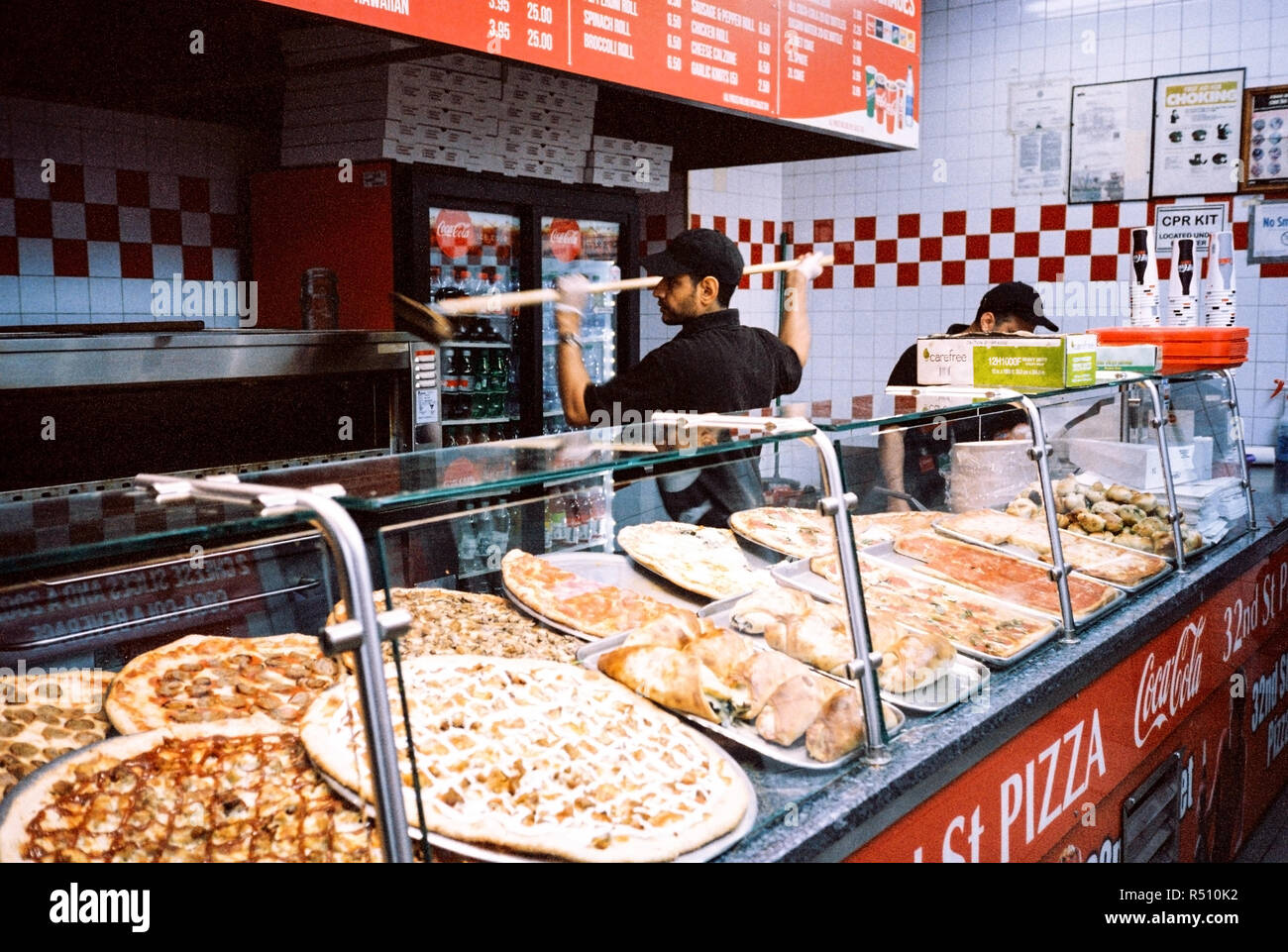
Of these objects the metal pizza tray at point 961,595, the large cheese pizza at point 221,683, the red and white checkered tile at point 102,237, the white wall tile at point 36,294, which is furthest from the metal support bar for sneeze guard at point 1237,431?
the white wall tile at point 36,294

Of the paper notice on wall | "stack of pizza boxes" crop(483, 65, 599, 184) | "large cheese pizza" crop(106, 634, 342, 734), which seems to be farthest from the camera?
the paper notice on wall

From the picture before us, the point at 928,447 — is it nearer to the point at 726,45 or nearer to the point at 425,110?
the point at 726,45

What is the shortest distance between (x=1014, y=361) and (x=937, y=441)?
411 millimetres

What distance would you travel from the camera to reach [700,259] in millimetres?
3643

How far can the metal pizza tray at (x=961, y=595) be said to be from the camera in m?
2.28

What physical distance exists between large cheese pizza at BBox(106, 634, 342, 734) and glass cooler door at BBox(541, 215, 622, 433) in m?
2.93

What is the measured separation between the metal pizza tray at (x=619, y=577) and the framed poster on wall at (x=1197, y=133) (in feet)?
15.1

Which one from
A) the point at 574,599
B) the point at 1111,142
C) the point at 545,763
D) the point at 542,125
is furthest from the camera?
the point at 1111,142

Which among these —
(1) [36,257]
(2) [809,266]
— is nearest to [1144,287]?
(2) [809,266]

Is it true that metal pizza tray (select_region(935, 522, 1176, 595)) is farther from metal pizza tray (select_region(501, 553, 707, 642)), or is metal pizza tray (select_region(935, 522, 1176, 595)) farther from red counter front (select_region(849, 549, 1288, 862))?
metal pizza tray (select_region(501, 553, 707, 642))

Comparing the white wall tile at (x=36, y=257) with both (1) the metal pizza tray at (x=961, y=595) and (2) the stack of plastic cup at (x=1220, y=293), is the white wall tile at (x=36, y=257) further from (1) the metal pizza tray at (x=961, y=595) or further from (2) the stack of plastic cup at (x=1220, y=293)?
(2) the stack of plastic cup at (x=1220, y=293)

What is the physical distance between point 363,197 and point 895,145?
8.60 ft

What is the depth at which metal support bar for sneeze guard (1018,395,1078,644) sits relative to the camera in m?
2.55

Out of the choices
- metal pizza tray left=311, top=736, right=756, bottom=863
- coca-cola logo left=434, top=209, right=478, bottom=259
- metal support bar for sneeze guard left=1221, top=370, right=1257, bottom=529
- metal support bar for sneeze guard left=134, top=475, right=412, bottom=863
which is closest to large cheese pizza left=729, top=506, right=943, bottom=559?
metal pizza tray left=311, top=736, right=756, bottom=863
